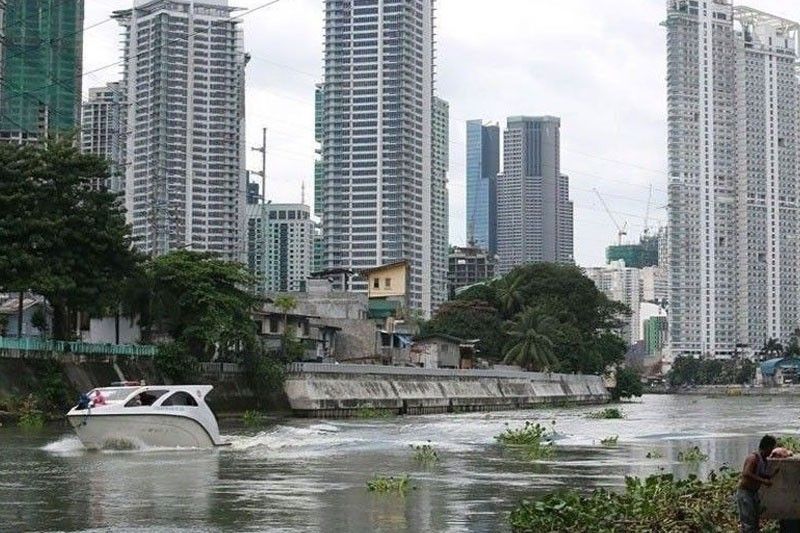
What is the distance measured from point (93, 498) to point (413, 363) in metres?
73.9

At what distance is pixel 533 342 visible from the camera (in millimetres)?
107500

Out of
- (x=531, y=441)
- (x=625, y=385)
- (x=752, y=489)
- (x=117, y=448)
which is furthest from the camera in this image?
(x=625, y=385)

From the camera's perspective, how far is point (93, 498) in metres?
22.3

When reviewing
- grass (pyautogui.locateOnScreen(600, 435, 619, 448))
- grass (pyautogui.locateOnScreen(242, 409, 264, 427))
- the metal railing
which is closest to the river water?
grass (pyautogui.locateOnScreen(600, 435, 619, 448))

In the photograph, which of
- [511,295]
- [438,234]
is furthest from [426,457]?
[438,234]

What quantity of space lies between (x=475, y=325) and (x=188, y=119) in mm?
36148

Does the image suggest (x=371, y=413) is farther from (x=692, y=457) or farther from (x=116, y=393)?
(x=692, y=457)

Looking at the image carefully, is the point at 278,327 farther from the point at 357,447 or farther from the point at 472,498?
the point at 472,498

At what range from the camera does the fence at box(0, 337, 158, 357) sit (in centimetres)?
5034

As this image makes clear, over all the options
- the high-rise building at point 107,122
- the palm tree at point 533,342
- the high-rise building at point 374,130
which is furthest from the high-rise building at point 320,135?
the palm tree at point 533,342

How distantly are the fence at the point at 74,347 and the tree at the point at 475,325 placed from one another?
59.4 metres

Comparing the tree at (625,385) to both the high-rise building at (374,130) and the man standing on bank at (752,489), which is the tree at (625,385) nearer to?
the high-rise building at (374,130)

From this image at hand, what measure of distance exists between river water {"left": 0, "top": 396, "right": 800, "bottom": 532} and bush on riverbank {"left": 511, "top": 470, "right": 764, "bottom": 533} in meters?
1.07

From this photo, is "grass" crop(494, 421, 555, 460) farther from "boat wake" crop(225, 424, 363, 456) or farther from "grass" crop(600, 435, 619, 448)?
"boat wake" crop(225, 424, 363, 456)
